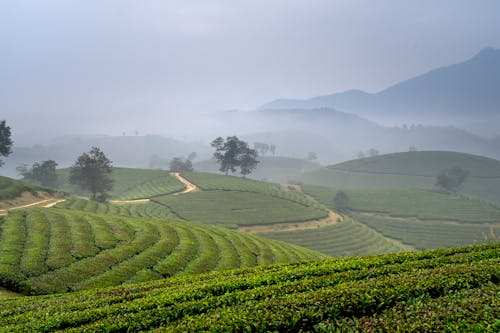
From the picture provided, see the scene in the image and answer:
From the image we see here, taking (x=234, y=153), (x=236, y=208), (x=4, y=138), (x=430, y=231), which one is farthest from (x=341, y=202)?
(x=4, y=138)

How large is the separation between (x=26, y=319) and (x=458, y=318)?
18.8 m

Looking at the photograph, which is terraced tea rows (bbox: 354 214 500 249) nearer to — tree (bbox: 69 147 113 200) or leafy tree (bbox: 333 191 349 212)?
leafy tree (bbox: 333 191 349 212)

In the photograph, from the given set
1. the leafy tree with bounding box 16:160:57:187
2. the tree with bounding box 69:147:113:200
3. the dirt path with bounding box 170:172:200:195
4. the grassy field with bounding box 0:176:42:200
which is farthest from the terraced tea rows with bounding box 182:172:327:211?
the grassy field with bounding box 0:176:42:200

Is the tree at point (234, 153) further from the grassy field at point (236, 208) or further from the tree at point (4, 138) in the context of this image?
the tree at point (4, 138)

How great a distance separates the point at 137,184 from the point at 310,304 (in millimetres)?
129896

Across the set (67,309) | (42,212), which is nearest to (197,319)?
(67,309)

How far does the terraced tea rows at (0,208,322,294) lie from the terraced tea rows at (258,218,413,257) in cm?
4334

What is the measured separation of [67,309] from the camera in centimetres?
1458

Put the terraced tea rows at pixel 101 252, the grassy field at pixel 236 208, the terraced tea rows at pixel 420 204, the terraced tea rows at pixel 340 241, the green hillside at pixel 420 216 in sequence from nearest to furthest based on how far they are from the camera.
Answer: the terraced tea rows at pixel 101 252 < the terraced tea rows at pixel 340 241 < the grassy field at pixel 236 208 < the green hillside at pixel 420 216 < the terraced tea rows at pixel 420 204

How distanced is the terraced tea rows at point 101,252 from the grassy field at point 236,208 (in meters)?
52.3

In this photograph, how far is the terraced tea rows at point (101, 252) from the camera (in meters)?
22.8

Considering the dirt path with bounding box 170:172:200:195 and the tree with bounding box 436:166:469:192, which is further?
the tree with bounding box 436:166:469:192

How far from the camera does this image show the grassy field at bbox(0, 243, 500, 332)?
10.0 m

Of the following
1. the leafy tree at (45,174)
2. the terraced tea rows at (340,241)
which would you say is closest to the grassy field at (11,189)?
the leafy tree at (45,174)
